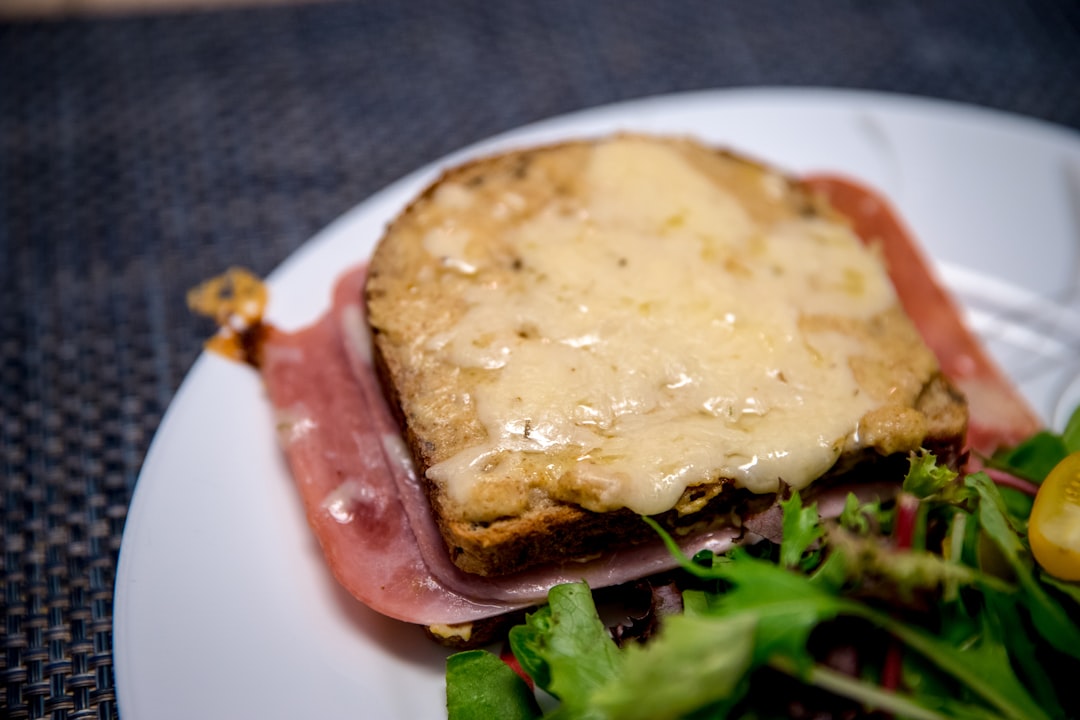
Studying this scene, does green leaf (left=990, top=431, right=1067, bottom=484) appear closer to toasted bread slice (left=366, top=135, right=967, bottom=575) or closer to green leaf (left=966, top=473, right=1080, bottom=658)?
toasted bread slice (left=366, top=135, right=967, bottom=575)

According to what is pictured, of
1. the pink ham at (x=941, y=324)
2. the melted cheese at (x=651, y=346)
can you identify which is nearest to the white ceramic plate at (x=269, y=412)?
the pink ham at (x=941, y=324)

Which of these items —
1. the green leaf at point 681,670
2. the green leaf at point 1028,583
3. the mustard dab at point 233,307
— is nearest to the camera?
the green leaf at point 681,670

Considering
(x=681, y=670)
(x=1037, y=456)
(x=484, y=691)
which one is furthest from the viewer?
(x=1037, y=456)

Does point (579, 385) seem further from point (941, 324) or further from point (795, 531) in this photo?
point (941, 324)

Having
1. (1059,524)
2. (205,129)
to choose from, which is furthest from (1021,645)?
(205,129)

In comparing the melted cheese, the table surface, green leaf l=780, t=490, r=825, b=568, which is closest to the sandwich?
the melted cheese

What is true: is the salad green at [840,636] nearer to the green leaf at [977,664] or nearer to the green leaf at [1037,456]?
the green leaf at [977,664]

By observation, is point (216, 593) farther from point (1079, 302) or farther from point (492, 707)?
point (1079, 302)

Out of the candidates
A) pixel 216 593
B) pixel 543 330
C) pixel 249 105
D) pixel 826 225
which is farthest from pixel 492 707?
pixel 249 105
